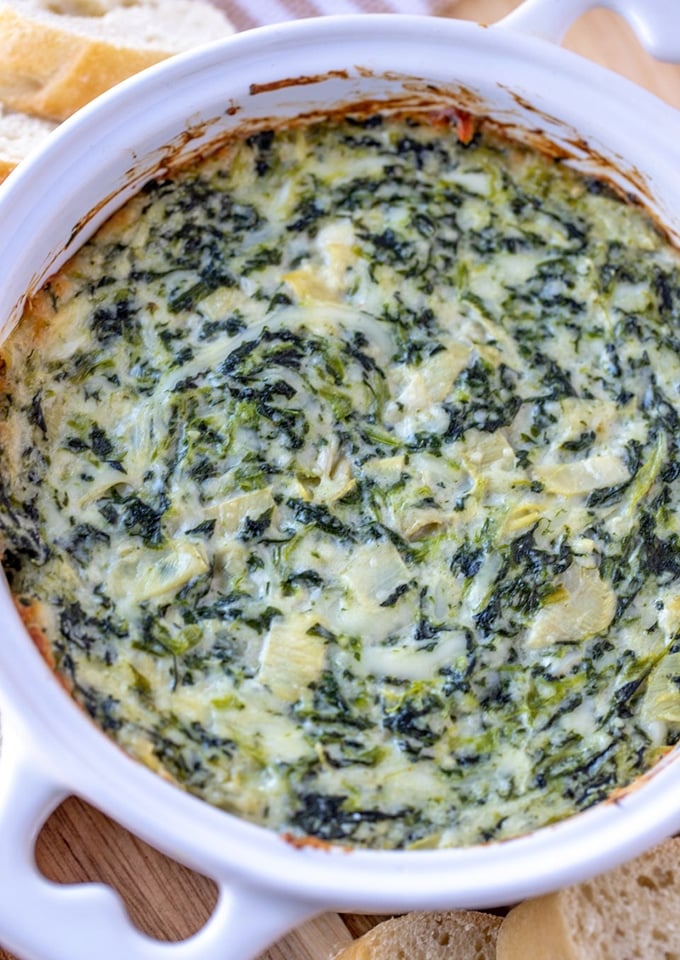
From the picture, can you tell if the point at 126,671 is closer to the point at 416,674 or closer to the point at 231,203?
the point at 416,674

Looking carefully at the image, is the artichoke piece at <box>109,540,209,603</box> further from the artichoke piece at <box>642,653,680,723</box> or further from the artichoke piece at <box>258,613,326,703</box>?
the artichoke piece at <box>642,653,680,723</box>

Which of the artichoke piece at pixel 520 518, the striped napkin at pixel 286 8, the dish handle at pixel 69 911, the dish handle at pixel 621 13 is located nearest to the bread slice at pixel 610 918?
the dish handle at pixel 69 911

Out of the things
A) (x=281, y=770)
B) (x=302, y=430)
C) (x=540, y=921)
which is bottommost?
(x=540, y=921)

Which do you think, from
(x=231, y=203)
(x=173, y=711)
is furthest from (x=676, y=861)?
(x=231, y=203)

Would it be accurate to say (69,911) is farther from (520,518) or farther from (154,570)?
(520,518)

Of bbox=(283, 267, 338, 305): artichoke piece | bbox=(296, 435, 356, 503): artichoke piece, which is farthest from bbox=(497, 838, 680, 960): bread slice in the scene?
bbox=(283, 267, 338, 305): artichoke piece
